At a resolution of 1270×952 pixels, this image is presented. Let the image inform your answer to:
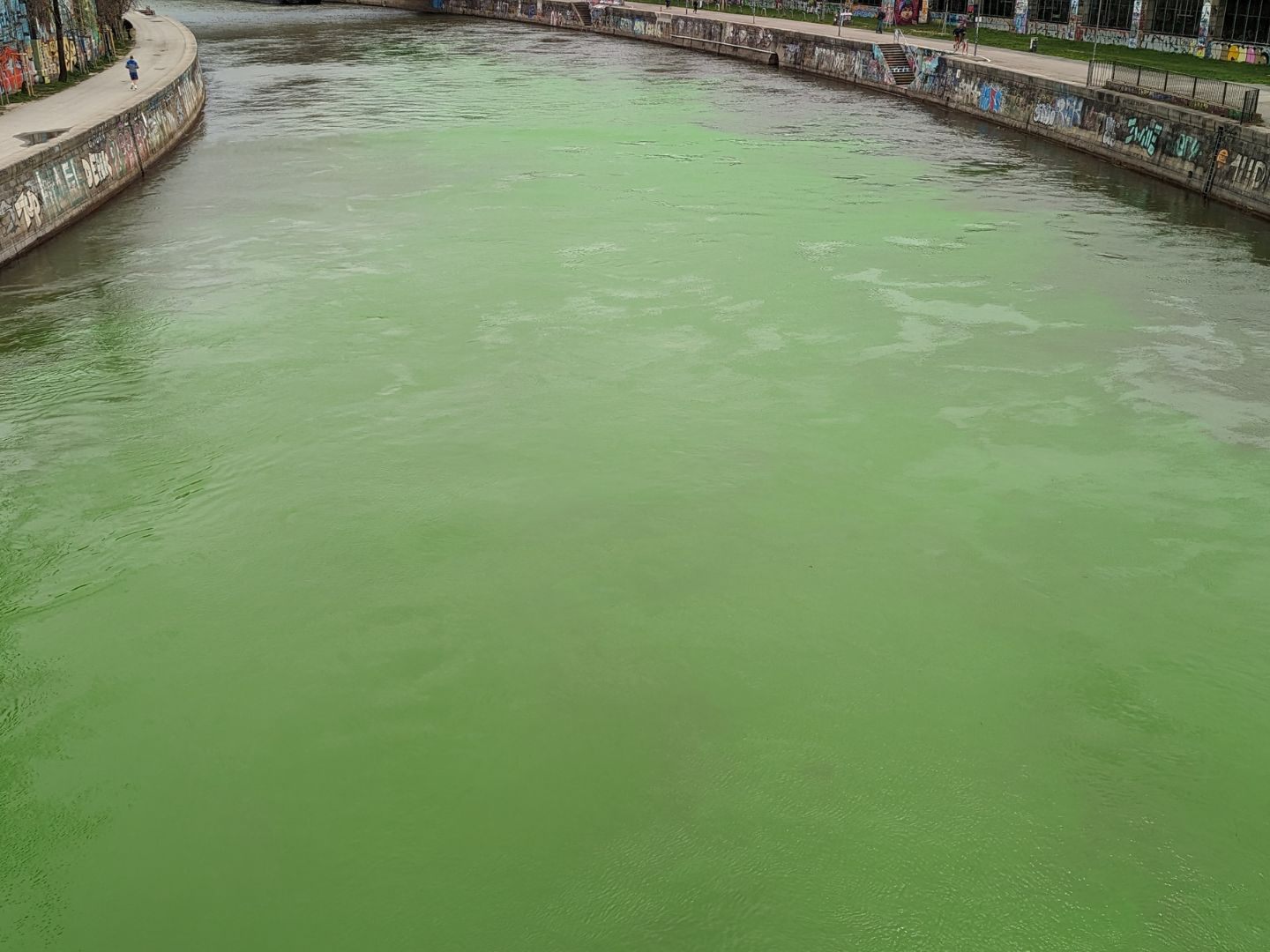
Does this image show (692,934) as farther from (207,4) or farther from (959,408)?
(207,4)

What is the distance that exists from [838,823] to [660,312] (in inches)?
361

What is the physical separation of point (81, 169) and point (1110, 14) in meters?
35.7

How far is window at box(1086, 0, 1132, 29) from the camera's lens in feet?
133

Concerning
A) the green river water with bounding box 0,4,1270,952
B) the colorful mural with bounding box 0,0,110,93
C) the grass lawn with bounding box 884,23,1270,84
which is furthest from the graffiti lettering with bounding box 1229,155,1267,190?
the colorful mural with bounding box 0,0,110,93

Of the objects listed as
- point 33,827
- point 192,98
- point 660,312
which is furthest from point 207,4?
point 33,827

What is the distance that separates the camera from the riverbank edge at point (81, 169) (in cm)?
1697

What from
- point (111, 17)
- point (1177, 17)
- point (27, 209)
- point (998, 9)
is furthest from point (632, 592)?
point (998, 9)

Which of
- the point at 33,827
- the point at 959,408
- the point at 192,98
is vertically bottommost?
the point at 33,827

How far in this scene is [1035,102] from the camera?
28781 millimetres

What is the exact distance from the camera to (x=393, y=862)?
6.47 meters

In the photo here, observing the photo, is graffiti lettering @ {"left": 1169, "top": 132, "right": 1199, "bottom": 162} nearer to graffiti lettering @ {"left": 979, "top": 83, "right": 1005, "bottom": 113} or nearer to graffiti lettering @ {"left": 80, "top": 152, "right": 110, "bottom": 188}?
graffiti lettering @ {"left": 979, "top": 83, "right": 1005, "bottom": 113}

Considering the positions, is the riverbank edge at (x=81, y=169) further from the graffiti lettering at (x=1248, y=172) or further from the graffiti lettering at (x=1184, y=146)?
the graffiti lettering at (x=1184, y=146)

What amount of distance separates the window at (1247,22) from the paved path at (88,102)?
30185 millimetres

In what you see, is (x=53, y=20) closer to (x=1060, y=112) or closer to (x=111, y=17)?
(x=111, y=17)
